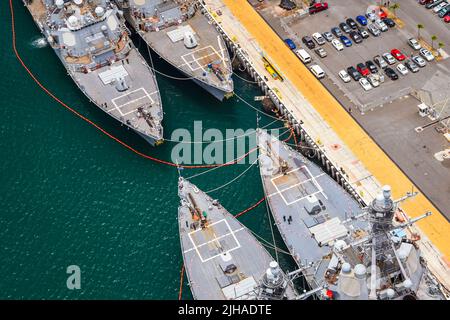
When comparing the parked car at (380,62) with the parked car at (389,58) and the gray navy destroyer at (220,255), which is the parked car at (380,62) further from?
the gray navy destroyer at (220,255)

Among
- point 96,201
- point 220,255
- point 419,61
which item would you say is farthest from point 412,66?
point 96,201

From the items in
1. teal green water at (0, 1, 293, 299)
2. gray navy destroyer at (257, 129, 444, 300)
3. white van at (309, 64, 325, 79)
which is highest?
white van at (309, 64, 325, 79)

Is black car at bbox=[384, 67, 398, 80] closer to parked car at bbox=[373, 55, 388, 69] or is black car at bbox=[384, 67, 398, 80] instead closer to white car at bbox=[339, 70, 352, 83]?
parked car at bbox=[373, 55, 388, 69]

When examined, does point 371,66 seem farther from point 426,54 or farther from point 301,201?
point 301,201

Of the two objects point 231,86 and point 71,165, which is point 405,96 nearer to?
point 231,86

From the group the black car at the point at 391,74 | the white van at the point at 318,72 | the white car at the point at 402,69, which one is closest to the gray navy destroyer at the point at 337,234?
the white van at the point at 318,72

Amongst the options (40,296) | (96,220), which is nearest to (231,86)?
(96,220)

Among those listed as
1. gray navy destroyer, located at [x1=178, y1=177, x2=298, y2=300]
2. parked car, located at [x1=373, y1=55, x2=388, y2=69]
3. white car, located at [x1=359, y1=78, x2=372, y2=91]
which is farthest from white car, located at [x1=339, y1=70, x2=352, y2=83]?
gray navy destroyer, located at [x1=178, y1=177, x2=298, y2=300]
